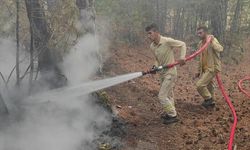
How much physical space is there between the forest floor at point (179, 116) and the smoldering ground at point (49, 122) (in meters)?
0.72

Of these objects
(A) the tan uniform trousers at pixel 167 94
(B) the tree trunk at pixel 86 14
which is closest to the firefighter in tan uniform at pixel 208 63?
(A) the tan uniform trousers at pixel 167 94

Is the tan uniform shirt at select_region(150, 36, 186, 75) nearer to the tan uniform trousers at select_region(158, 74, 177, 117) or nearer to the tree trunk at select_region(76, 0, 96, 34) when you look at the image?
the tan uniform trousers at select_region(158, 74, 177, 117)

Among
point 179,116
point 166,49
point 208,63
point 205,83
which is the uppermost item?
point 166,49

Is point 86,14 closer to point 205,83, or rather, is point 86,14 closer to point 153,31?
point 153,31

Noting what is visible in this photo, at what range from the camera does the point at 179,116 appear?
854 cm

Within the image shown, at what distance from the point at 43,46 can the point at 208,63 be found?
4005 millimetres

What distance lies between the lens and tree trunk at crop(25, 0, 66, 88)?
7.11 metres

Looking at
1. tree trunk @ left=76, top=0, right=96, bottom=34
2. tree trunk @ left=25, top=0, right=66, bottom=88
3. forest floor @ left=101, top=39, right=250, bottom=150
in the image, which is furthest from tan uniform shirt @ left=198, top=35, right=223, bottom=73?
tree trunk @ left=25, top=0, right=66, bottom=88

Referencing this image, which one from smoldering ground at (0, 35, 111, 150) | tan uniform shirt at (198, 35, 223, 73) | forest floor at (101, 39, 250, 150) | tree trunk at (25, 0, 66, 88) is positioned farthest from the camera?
tan uniform shirt at (198, 35, 223, 73)

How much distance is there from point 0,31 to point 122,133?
3389mm

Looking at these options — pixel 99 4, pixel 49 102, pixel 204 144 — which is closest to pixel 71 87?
pixel 49 102

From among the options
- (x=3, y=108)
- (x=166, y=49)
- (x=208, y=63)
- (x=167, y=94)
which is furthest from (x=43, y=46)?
(x=208, y=63)

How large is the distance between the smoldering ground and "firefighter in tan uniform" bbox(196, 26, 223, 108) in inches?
109

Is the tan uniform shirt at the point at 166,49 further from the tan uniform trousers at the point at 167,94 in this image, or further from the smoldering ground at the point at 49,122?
the smoldering ground at the point at 49,122
